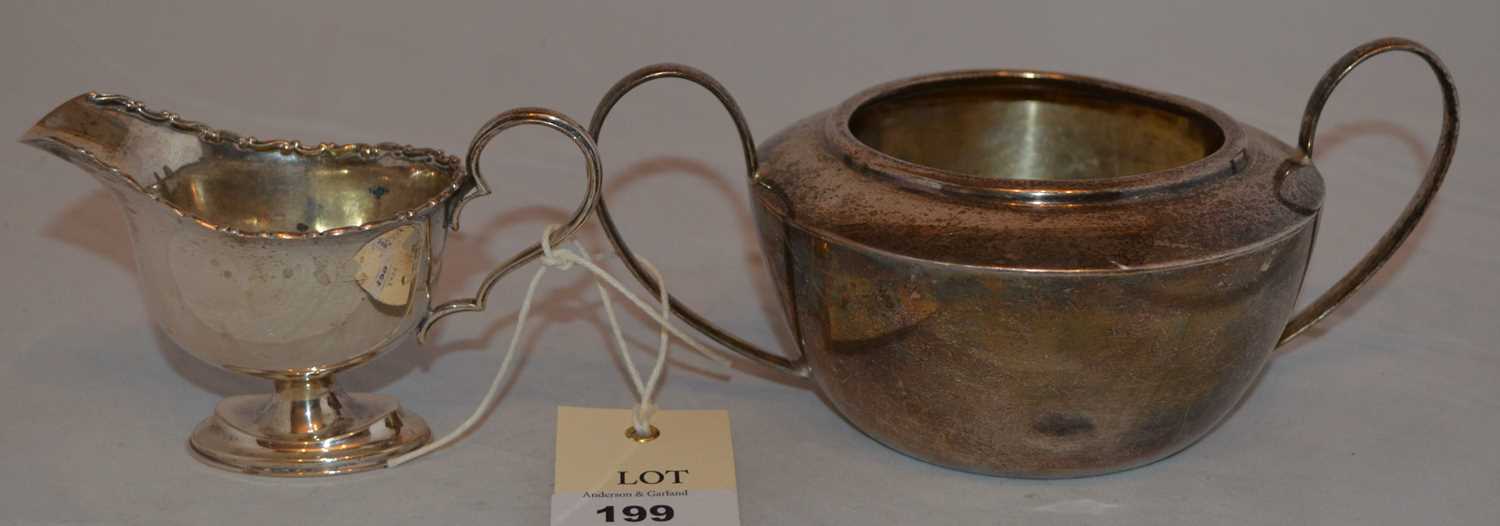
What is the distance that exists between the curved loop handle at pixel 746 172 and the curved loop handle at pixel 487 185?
6 cm

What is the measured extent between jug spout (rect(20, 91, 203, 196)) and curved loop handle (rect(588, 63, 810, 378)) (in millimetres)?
434

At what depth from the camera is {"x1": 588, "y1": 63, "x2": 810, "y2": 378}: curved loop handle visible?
180 cm

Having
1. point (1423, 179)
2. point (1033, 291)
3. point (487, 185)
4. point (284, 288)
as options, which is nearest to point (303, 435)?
point (284, 288)

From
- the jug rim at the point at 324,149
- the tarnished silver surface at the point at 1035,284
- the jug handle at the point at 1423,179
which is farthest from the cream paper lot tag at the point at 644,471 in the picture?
the jug handle at the point at 1423,179

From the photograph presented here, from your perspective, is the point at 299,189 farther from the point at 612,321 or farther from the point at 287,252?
the point at 612,321

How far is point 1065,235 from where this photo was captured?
1634mm

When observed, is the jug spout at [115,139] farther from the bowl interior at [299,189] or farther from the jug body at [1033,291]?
the jug body at [1033,291]

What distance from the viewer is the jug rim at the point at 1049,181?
1.67 meters

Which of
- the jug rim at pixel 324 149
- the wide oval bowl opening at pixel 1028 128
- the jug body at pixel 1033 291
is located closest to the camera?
the jug body at pixel 1033 291

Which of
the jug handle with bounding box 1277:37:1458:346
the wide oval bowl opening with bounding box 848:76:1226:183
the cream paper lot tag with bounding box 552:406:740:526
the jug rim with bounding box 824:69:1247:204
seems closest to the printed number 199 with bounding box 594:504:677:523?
the cream paper lot tag with bounding box 552:406:740:526

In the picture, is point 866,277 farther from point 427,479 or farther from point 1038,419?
point 427,479

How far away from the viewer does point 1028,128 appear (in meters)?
2.18

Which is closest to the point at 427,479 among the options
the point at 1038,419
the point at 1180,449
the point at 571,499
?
the point at 571,499

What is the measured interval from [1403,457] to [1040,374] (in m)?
0.51
